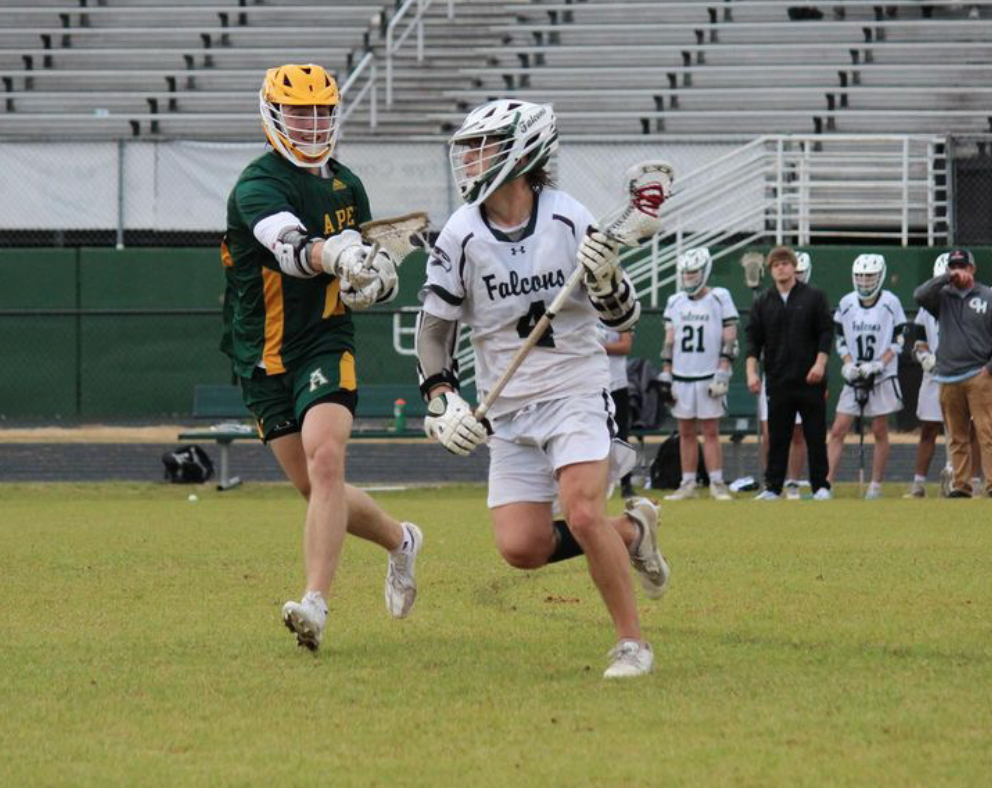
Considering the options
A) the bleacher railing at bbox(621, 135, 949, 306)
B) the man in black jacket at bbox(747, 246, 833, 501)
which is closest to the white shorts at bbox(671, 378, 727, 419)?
the man in black jacket at bbox(747, 246, 833, 501)

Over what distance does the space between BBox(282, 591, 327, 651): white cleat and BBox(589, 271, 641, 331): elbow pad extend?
58.3 inches

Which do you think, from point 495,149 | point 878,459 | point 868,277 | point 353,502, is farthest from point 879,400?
point 495,149

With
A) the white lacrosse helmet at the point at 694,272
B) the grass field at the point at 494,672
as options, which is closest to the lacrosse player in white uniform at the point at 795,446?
the white lacrosse helmet at the point at 694,272

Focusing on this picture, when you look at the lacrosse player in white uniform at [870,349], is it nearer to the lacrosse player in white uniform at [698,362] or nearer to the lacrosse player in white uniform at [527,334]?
the lacrosse player in white uniform at [698,362]

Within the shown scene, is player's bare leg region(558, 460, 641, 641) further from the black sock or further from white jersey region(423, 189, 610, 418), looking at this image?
the black sock

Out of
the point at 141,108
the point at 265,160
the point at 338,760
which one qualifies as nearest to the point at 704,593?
the point at 265,160

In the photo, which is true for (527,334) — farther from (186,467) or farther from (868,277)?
(186,467)

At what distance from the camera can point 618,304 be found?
646 centimetres

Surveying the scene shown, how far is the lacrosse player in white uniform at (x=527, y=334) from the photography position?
6402 millimetres

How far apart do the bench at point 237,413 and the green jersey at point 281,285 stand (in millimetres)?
10140

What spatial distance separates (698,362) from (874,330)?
1.68 metres

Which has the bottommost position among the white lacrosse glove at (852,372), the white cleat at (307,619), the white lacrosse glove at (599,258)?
the white cleat at (307,619)

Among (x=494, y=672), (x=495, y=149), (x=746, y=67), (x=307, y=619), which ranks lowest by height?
(x=494, y=672)

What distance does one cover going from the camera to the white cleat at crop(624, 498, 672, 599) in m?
7.18
